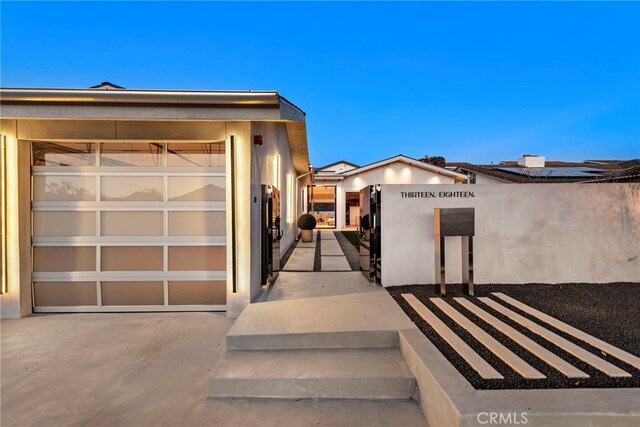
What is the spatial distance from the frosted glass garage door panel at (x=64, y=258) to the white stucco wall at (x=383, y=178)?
13819 millimetres

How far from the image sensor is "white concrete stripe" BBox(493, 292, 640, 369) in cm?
247

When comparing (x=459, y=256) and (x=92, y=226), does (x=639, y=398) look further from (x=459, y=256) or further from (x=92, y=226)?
(x=92, y=226)

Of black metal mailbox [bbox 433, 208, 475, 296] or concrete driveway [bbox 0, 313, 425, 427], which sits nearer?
concrete driveway [bbox 0, 313, 425, 427]

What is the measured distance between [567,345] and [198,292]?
15.2 feet

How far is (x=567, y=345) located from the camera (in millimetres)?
2709

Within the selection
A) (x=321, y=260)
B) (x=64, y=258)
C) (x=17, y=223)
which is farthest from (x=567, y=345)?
(x=17, y=223)

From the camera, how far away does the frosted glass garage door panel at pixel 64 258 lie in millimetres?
4430

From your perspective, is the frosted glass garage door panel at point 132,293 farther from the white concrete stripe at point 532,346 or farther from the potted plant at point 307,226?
the potted plant at point 307,226

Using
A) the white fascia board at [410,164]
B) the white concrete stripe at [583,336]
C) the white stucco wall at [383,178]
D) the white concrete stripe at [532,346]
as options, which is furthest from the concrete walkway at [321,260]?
the white fascia board at [410,164]

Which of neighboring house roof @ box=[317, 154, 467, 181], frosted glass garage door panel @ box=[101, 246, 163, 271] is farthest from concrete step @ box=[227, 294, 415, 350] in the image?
neighboring house roof @ box=[317, 154, 467, 181]

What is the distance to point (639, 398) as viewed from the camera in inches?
76.0

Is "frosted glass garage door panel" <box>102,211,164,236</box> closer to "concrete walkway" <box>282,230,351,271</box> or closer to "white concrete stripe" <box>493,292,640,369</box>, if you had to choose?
"concrete walkway" <box>282,230,351,271</box>

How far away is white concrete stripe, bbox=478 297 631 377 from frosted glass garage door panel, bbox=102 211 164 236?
5.04 meters

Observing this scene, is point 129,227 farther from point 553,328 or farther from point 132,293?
point 553,328
